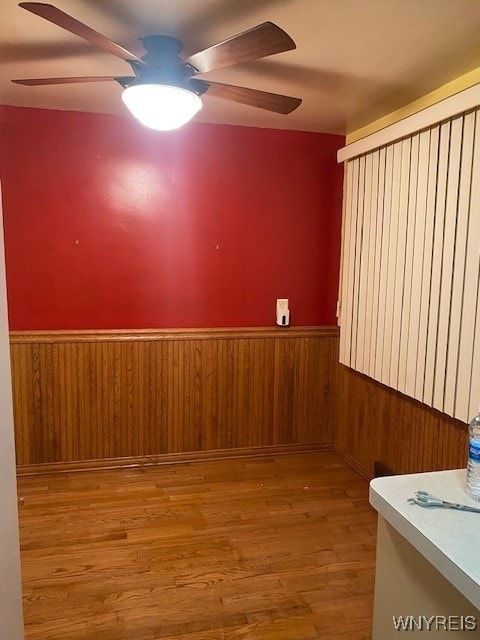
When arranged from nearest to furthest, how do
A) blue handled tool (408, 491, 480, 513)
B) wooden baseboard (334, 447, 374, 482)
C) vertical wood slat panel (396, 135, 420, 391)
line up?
blue handled tool (408, 491, 480, 513)
vertical wood slat panel (396, 135, 420, 391)
wooden baseboard (334, 447, 374, 482)

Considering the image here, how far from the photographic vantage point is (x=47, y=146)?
10.2ft

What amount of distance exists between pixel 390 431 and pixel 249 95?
2137mm

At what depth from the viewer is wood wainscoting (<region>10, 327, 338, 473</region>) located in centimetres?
327

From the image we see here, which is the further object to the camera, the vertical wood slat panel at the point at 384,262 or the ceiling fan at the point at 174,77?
the vertical wood slat panel at the point at 384,262

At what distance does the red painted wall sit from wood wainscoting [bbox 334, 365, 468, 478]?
27.6 inches

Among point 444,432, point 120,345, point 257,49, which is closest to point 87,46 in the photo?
point 257,49

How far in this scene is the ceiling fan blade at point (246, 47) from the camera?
1.52 m

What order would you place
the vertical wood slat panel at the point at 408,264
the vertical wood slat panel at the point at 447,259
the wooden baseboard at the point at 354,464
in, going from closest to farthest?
the vertical wood slat panel at the point at 447,259 → the vertical wood slat panel at the point at 408,264 → the wooden baseboard at the point at 354,464

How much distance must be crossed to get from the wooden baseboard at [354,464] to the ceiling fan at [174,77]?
2.39m

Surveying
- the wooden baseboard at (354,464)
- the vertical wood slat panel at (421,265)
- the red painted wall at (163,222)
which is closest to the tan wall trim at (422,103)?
the vertical wood slat panel at (421,265)

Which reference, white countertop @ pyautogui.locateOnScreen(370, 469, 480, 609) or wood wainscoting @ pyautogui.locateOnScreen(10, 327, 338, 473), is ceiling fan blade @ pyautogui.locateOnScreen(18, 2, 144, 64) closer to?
white countertop @ pyautogui.locateOnScreen(370, 469, 480, 609)

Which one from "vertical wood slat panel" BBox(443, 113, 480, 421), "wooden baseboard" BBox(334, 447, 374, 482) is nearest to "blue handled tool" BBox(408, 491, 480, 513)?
"vertical wood slat panel" BBox(443, 113, 480, 421)

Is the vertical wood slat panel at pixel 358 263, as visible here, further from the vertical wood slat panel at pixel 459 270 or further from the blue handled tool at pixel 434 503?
the blue handled tool at pixel 434 503

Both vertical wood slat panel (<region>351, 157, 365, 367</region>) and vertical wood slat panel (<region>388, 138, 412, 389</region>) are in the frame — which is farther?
vertical wood slat panel (<region>351, 157, 365, 367</region>)
